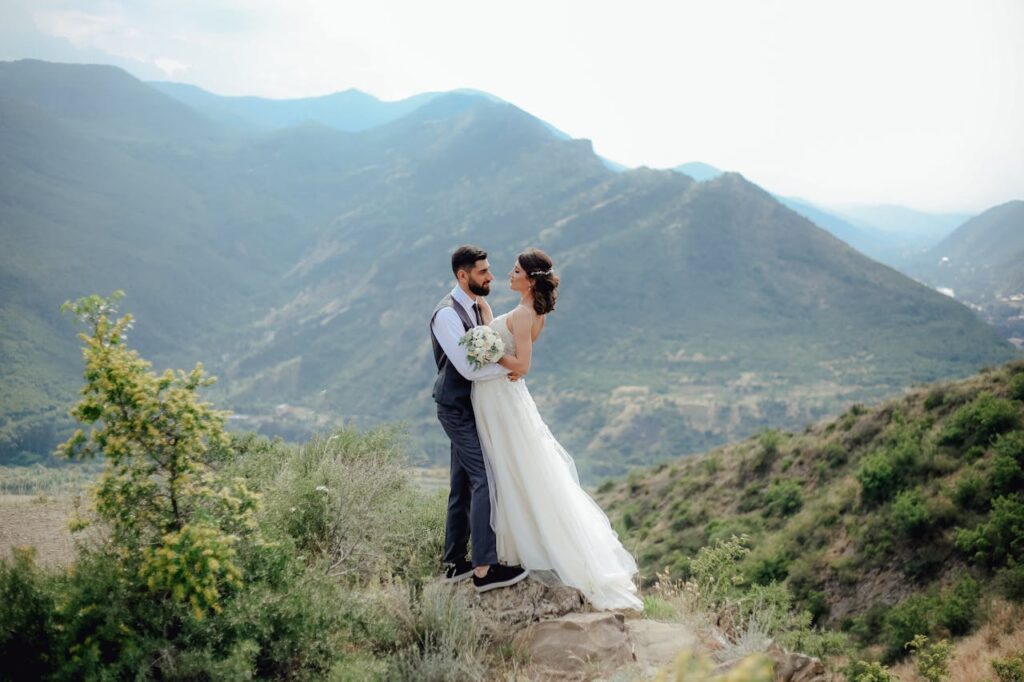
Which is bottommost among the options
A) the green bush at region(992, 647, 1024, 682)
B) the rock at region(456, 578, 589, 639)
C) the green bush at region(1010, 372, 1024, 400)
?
the green bush at region(992, 647, 1024, 682)

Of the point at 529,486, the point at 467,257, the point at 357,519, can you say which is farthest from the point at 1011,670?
the point at 467,257

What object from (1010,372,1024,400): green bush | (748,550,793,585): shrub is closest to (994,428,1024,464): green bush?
(1010,372,1024,400): green bush

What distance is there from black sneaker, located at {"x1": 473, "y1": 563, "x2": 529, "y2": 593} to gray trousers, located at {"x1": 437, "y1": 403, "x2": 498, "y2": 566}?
0.34 feet

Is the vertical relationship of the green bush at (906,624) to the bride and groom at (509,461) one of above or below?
below

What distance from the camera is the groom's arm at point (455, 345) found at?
4.43 metres

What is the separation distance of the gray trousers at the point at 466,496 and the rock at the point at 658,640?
1134 mm

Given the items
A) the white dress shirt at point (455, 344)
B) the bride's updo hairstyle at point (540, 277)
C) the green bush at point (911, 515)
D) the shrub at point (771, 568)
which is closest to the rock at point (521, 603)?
the white dress shirt at point (455, 344)

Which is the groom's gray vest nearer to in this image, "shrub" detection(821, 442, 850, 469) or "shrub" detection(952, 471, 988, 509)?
"shrub" detection(952, 471, 988, 509)

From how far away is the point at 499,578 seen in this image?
4.53 meters

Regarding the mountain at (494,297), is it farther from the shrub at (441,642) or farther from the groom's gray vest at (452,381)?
the shrub at (441,642)

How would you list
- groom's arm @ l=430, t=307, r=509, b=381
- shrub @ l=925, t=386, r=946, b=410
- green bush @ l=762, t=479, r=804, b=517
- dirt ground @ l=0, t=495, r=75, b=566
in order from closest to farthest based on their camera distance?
groom's arm @ l=430, t=307, r=509, b=381 < dirt ground @ l=0, t=495, r=75, b=566 < shrub @ l=925, t=386, r=946, b=410 < green bush @ l=762, t=479, r=804, b=517

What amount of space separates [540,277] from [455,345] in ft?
2.62

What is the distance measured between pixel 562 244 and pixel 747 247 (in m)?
38.6

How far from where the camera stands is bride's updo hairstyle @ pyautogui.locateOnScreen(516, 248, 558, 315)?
4633 millimetres
